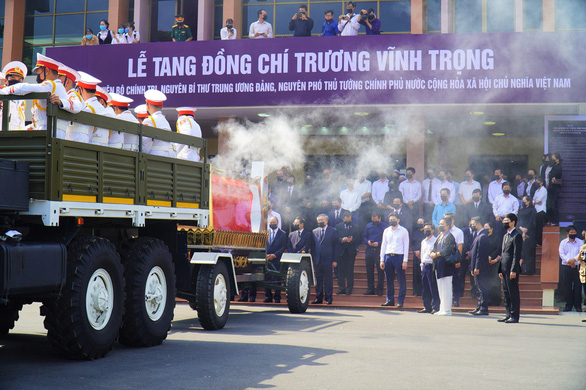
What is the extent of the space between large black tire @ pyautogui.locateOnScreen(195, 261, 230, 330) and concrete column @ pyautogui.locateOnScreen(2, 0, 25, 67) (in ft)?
60.4

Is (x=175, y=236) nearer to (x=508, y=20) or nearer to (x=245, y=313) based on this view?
(x=245, y=313)

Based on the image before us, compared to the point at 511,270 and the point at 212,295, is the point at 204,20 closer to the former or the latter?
the point at 511,270

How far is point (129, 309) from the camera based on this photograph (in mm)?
8547

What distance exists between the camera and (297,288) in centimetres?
1436

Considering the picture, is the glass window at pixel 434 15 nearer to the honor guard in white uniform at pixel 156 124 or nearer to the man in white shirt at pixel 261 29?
the man in white shirt at pixel 261 29

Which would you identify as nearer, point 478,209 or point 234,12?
point 478,209

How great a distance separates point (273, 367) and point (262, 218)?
6.91 metres

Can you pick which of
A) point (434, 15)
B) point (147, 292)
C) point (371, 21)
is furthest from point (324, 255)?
point (434, 15)

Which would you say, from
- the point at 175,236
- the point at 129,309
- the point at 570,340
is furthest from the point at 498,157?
the point at 129,309

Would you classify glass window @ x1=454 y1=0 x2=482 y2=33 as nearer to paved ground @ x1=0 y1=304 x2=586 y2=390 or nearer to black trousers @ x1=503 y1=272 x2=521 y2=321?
black trousers @ x1=503 y1=272 x2=521 y2=321

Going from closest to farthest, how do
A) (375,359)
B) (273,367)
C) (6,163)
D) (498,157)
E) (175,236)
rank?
(6,163) < (273,367) < (375,359) < (175,236) < (498,157)

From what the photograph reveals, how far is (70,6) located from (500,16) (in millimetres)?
14848

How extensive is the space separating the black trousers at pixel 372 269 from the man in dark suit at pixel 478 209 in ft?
8.53

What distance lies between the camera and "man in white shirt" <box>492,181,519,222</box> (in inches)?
704
